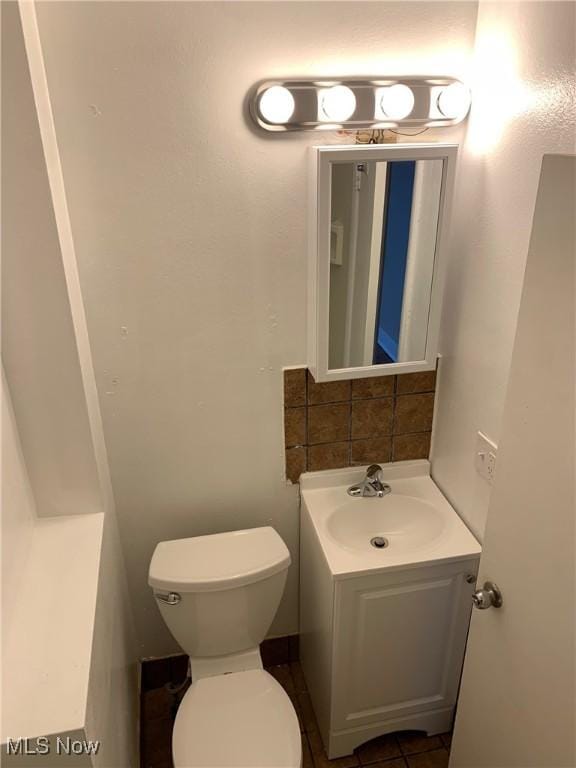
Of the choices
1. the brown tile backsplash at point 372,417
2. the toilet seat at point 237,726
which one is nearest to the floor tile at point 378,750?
the toilet seat at point 237,726

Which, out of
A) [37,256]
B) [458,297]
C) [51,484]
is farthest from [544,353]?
[51,484]

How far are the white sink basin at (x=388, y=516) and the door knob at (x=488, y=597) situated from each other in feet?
1.12

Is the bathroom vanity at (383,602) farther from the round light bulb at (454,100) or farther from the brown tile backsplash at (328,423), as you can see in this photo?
the round light bulb at (454,100)

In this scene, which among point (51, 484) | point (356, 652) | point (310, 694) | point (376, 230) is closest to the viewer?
point (51, 484)

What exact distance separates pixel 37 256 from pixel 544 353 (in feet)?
3.53

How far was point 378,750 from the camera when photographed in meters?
2.05

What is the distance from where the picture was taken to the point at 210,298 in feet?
5.58

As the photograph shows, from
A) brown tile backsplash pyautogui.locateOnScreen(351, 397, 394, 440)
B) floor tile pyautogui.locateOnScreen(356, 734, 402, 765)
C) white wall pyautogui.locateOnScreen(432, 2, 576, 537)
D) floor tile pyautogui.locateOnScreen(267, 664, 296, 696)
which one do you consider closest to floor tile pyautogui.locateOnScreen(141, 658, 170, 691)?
floor tile pyautogui.locateOnScreen(267, 664, 296, 696)

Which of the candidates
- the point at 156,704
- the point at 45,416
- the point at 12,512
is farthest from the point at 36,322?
→ the point at 156,704

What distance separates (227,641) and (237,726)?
0.81 feet

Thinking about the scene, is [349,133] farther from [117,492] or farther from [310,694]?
[310,694]

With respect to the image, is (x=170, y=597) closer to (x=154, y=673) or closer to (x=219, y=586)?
(x=219, y=586)

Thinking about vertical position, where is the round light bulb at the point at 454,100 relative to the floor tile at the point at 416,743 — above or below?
above

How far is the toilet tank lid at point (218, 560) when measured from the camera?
1749 mm
